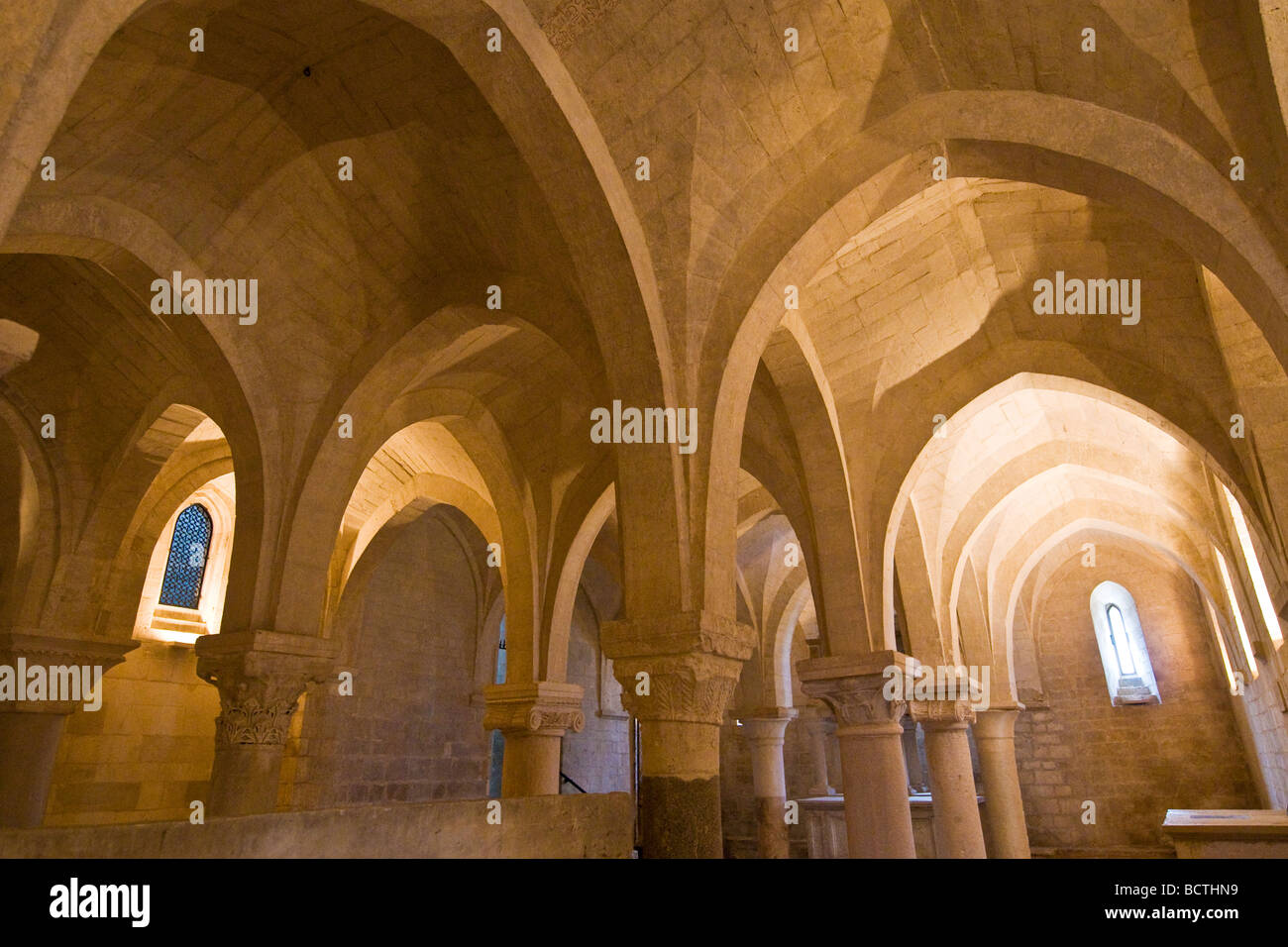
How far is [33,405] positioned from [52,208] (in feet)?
12.2

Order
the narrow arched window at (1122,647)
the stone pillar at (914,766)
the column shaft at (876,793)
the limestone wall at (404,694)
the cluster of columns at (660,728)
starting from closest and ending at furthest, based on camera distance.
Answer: the cluster of columns at (660,728), the column shaft at (876,793), the limestone wall at (404,694), the narrow arched window at (1122,647), the stone pillar at (914,766)

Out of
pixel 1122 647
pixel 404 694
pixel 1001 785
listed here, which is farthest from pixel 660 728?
pixel 1122 647

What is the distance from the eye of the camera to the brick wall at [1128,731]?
14398 mm

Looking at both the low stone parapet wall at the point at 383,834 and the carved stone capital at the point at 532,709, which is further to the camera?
the carved stone capital at the point at 532,709

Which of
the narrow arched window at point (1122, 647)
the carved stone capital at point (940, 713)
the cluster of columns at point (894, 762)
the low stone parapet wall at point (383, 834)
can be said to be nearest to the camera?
the low stone parapet wall at point (383, 834)

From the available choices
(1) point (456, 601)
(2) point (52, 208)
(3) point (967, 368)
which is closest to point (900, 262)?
(3) point (967, 368)

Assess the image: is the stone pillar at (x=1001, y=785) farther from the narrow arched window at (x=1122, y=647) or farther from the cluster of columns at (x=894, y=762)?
the narrow arched window at (x=1122, y=647)

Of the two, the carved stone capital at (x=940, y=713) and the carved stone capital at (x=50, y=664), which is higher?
the carved stone capital at (x=50, y=664)

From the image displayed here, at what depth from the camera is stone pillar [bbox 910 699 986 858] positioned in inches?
349

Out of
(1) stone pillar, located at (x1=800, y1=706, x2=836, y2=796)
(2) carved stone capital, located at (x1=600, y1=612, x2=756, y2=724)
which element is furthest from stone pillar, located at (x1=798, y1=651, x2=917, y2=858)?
(1) stone pillar, located at (x1=800, y1=706, x2=836, y2=796)

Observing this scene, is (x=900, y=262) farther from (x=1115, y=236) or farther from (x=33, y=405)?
(x=33, y=405)

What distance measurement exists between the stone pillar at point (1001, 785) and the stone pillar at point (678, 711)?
841 centimetres

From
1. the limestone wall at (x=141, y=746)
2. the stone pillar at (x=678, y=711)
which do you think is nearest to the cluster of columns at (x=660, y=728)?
the stone pillar at (x=678, y=711)

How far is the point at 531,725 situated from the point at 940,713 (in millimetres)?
4738
